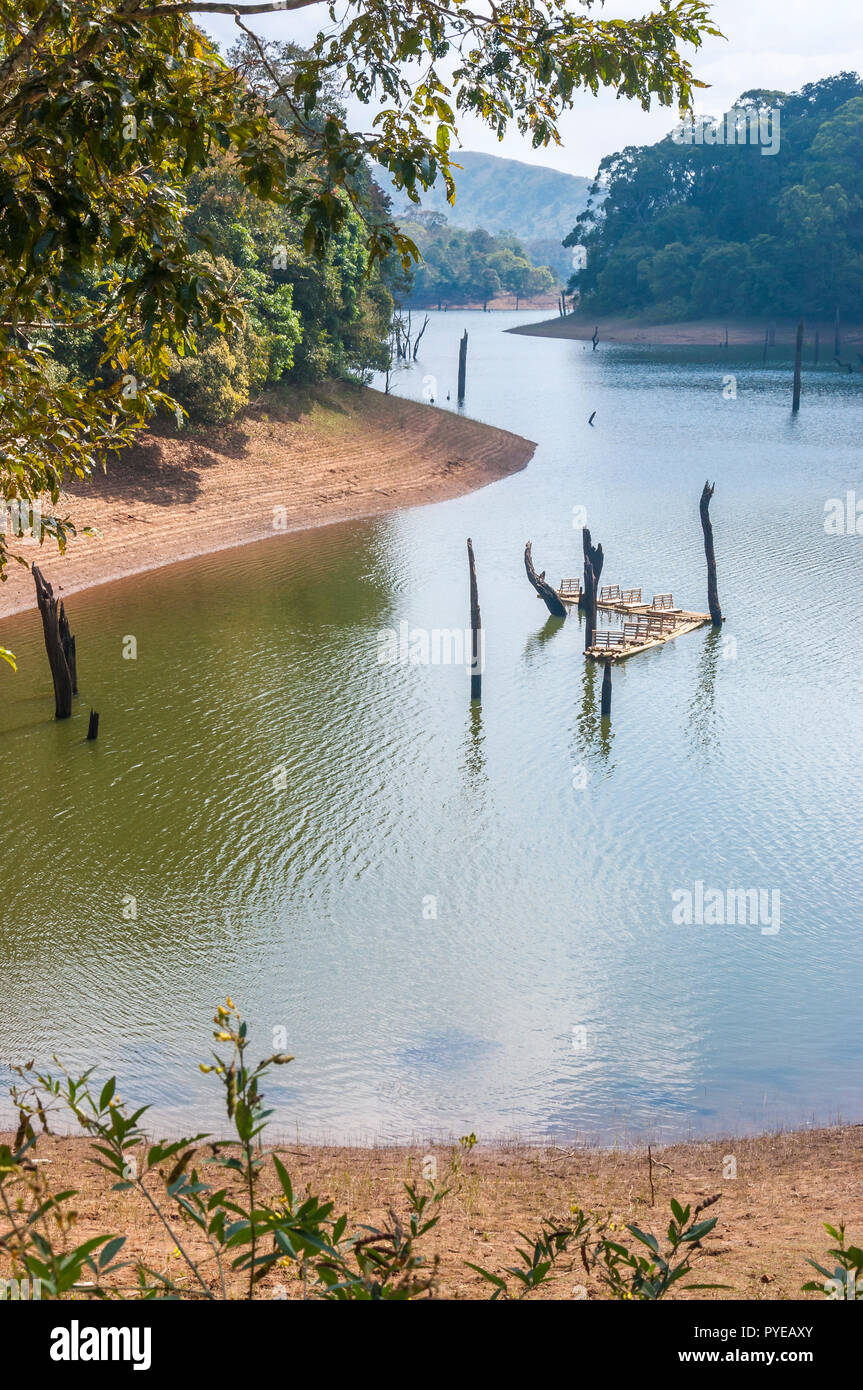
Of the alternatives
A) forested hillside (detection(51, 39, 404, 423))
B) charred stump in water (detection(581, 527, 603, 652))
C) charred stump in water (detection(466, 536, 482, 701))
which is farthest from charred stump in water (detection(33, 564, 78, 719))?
charred stump in water (detection(581, 527, 603, 652))

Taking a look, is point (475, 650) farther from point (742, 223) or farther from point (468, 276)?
point (468, 276)

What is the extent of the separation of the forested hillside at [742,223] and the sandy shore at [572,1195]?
97224mm

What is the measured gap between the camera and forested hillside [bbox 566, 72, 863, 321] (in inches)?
3797

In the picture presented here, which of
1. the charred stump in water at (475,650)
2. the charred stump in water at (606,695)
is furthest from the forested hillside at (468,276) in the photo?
the charred stump in water at (606,695)

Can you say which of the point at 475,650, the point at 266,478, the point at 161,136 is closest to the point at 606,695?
the point at 475,650

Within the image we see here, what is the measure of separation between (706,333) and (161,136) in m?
107

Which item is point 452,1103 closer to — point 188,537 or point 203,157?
point 203,157

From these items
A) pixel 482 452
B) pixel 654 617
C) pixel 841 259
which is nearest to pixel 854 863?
pixel 654 617

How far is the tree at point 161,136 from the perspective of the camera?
7.77 meters

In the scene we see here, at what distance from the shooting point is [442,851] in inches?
786

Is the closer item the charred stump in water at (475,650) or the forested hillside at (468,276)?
the charred stump in water at (475,650)

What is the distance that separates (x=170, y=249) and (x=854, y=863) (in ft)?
50.7

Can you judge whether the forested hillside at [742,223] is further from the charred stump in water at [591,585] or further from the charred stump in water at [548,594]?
the charred stump in water at [591,585]

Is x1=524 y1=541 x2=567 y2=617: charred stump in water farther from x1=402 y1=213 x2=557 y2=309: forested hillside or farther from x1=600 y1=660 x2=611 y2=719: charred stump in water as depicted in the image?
x1=402 y1=213 x2=557 y2=309: forested hillside
